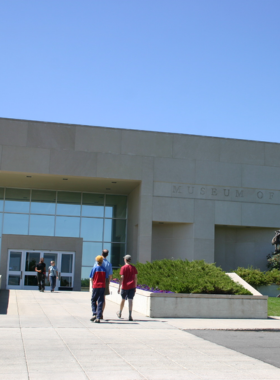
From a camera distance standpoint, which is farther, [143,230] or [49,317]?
[143,230]

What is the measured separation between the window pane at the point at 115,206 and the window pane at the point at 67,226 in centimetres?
220

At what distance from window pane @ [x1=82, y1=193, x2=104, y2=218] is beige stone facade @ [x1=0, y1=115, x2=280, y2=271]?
1671mm

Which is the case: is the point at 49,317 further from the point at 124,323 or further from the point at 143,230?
the point at 143,230

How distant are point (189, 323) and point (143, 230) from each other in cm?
1422

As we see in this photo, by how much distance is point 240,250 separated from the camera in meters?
28.7

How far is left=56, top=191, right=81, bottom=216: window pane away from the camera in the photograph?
29.3m

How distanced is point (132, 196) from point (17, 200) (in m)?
7.41

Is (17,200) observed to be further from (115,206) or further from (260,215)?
(260,215)

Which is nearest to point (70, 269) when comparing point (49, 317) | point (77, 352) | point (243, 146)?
point (243, 146)

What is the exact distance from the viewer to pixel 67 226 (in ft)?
95.8

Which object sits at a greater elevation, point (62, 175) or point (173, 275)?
point (62, 175)

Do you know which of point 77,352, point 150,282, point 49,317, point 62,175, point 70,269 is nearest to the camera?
point 77,352

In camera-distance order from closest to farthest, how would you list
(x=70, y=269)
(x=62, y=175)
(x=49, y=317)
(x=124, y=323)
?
1. (x=124, y=323)
2. (x=49, y=317)
3. (x=62, y=175)
4. (x=70, y=269)

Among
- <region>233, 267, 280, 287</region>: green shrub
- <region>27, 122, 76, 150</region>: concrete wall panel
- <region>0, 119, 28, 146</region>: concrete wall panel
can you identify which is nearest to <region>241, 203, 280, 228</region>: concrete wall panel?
<region>233, 267, 280, 287</region>: green shrub
